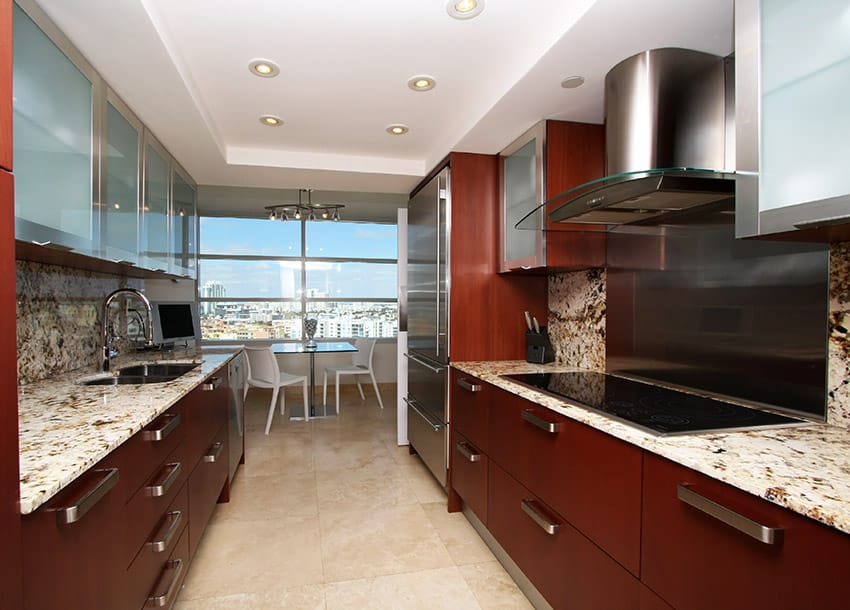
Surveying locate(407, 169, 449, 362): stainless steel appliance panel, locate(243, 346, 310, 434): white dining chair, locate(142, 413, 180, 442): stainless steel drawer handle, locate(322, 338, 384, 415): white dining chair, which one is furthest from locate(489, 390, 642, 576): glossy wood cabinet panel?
locate(322, 338, 384, 415): white dining chair

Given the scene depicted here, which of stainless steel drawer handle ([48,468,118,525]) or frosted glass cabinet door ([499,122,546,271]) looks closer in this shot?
stainless steel drawer handle ([48,468,118,525])

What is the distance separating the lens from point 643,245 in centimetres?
215

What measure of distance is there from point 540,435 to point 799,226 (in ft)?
3.52

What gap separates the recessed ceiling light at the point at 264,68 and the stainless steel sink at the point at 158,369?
5.25 feet

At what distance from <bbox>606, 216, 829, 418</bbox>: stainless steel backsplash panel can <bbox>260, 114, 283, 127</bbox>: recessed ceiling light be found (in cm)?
205

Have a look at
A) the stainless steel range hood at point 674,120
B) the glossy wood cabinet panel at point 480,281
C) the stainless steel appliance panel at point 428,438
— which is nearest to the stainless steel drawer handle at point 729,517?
the stainless steel range hood at point 674,120

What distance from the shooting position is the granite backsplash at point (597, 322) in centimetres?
132

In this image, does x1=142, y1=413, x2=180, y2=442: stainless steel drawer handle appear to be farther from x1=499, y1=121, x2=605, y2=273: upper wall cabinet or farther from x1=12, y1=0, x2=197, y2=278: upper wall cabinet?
x1=499, y1=121, x2=605, y2=273: upper wall cabinet

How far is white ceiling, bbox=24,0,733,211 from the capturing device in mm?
1574

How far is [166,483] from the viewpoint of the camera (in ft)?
5.15

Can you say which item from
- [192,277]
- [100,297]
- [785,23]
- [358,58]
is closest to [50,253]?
[100,297]

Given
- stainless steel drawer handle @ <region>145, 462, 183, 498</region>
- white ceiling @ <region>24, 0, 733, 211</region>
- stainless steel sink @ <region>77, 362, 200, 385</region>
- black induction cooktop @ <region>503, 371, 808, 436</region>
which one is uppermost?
white ceiling @ <region>24, 0, 733, 211</region>

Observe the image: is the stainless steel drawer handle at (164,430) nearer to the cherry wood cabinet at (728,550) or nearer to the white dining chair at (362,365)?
the cherry wood cabinet at (728,550)

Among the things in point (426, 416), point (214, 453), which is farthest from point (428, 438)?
point (214, 453)
